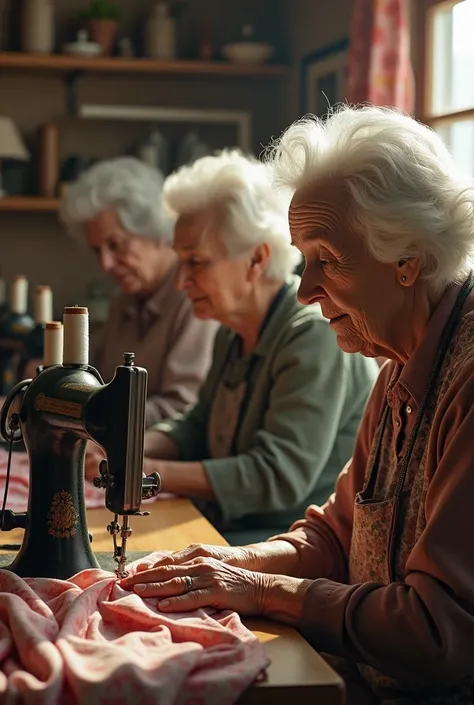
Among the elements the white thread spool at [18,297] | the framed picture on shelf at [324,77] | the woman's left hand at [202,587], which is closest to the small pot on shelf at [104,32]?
the framed picture on shelf at [324,77]

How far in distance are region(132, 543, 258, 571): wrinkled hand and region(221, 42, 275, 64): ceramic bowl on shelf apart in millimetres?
3952

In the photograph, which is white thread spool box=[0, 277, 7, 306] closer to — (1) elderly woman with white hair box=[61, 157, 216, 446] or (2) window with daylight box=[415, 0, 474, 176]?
(1) elderly woman with white hair box=[61, 157, 216, 446]

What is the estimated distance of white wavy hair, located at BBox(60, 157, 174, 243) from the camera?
3.81 meters

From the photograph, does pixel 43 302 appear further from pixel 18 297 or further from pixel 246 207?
pixel 18 297

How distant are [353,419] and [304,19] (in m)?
3.03

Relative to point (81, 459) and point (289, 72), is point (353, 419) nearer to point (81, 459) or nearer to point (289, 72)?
point (81, 459)

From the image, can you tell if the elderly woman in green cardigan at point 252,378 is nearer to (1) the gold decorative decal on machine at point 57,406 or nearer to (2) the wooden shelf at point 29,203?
(1) the gold decorative decal on machine at point 57,406

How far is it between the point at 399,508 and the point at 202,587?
337 mm

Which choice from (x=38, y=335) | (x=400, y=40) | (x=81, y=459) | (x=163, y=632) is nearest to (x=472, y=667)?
(x=163, y=632)

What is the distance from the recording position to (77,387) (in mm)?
1496

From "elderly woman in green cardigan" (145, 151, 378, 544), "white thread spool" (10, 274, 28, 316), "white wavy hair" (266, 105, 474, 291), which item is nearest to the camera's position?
"white wavy hair" (266, 105, 474, 291)

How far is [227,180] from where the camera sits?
2.73 meters

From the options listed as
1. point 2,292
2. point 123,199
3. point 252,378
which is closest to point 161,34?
point 2,292

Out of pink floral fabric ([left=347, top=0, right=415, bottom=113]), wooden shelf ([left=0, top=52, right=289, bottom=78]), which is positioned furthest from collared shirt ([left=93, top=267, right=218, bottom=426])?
wooden shelf ([left=0, top=52, right=289, bottom=78])
